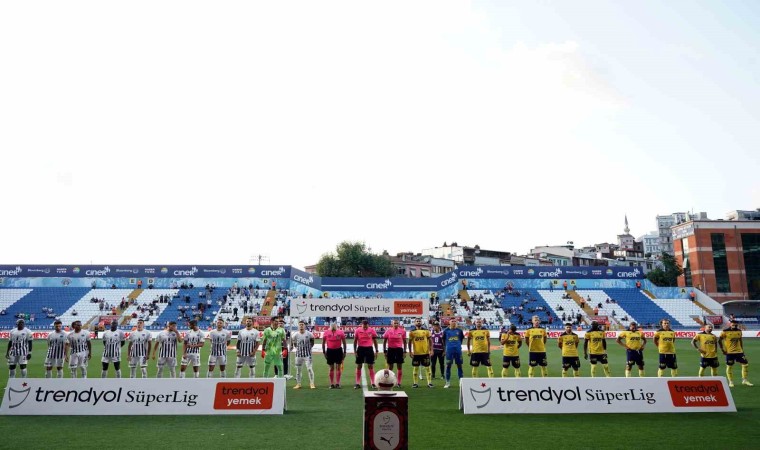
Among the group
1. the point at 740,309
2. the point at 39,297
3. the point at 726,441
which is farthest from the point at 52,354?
the point at 740,309

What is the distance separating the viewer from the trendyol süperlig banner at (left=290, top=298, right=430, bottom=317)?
840 inches

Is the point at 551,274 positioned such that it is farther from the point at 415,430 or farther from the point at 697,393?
the point at 415,430

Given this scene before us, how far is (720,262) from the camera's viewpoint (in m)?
72.5

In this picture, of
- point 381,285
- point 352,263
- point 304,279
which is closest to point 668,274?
point 352,263

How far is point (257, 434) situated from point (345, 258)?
7876cm

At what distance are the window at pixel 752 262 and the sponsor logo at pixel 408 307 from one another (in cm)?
6973

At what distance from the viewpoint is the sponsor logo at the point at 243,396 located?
1176 centimetres

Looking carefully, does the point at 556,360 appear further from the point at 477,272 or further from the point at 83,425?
the point at 477,272

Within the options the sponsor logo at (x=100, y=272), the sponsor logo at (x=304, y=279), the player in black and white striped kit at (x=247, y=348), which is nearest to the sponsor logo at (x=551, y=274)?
the sponsor logo at (x=304, y=279)

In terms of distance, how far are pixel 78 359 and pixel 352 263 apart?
7215 cm

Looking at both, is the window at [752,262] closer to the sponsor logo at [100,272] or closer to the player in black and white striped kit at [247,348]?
the player in black and white striped kit at [247,348]

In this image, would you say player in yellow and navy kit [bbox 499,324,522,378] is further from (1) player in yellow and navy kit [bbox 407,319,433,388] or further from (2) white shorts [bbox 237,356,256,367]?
(2) white shorts [bbox 237,356,256,367]

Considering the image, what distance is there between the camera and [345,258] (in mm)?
88562

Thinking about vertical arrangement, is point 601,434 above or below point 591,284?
below
